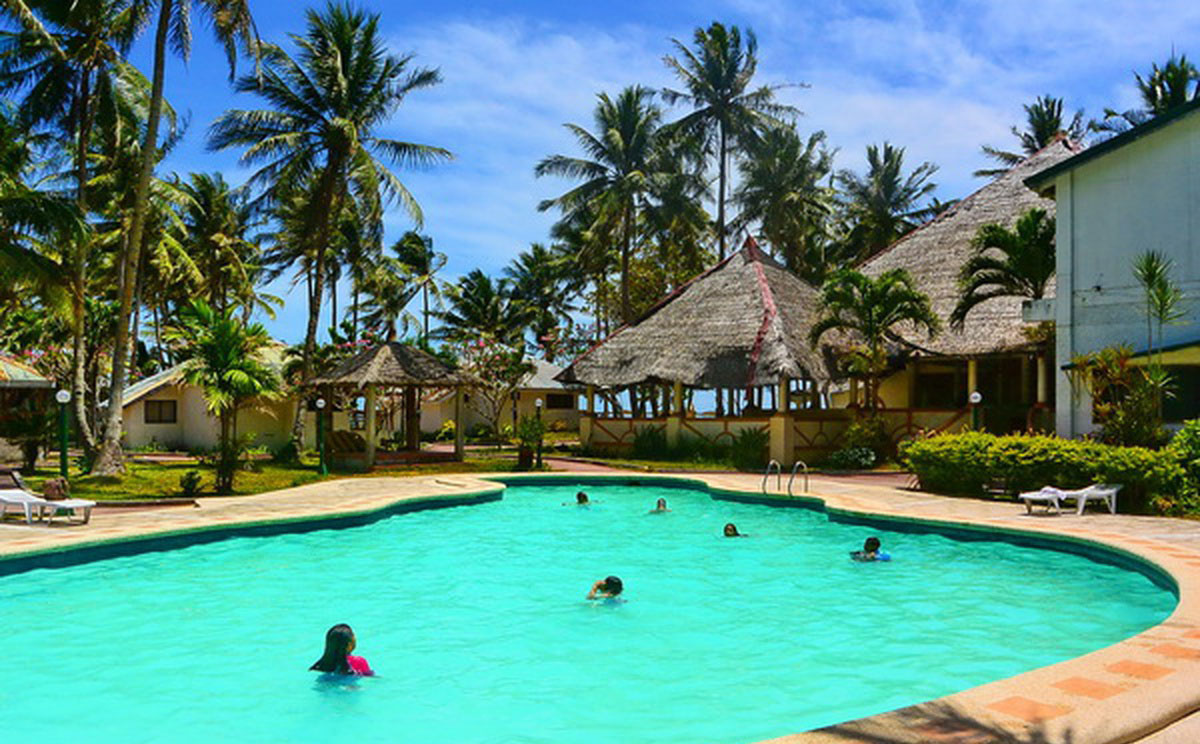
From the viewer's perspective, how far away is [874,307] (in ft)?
73.4

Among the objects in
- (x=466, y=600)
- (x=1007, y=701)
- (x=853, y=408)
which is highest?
(x=853, y=408)

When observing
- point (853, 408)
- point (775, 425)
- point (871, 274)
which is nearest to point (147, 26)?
point (775, 425)

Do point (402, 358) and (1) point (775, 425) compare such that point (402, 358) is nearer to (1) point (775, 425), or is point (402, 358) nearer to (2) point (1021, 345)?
(1) point (775, 425)

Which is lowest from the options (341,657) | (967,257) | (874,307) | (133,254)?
(341,657)

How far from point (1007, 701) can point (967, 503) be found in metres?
10.7

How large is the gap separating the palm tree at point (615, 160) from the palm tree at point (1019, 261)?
14486 mm

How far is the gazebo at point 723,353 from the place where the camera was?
24000 millimetres

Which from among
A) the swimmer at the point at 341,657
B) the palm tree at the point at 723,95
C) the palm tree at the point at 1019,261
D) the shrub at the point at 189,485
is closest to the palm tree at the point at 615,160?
the palm tree at the point at 723,95

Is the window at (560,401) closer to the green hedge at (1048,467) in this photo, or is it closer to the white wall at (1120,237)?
the green hedge at (1048,467)

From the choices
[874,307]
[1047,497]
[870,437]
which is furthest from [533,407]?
[1047,497]

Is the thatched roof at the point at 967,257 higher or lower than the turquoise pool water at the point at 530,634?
higher

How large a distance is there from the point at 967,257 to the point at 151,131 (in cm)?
2153

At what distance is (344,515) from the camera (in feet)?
45.4

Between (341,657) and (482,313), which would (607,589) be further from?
Answer: (482,313)
